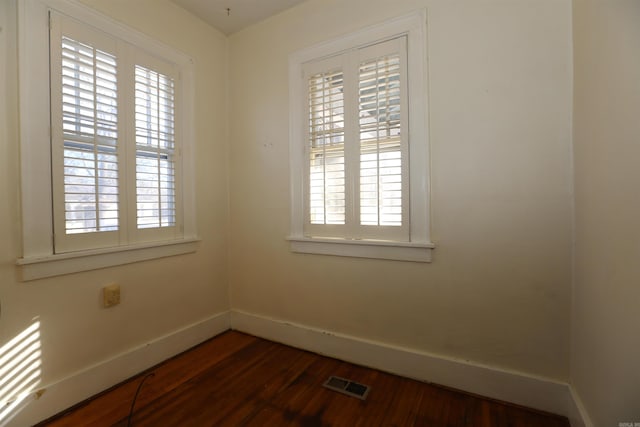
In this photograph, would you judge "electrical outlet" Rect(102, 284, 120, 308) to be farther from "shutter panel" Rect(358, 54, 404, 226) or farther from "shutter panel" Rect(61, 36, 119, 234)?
"shutter panel" Rect(358, 54, 404, 226)

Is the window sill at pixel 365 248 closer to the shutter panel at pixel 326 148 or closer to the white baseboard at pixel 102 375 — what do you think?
the shutter panel at pixel 326 148

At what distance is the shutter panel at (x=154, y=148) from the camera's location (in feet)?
6.33

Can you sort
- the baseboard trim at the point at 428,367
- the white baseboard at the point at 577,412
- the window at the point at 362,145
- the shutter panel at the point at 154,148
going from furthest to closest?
the shutter panel at the point at 154,148
the window at the point at 362,145
the baseboard trim at the point at 428,367
the white baseboard at the point at 577,412

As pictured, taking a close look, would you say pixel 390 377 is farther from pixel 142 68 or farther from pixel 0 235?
pixel 142 68

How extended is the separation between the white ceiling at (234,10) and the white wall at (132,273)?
8cm

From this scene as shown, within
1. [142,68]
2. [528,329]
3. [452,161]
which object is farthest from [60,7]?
[528,329]

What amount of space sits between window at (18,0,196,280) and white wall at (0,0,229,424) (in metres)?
0.06

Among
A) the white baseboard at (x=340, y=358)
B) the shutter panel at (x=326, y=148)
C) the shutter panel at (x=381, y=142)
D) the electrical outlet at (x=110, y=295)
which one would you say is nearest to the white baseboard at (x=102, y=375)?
the white baseboard at (x=340, y=358)

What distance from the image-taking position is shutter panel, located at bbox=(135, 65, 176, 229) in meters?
1.93

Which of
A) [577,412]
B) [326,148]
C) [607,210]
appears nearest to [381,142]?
[326,148]

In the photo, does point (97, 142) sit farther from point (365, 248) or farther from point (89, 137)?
point (365, 248)

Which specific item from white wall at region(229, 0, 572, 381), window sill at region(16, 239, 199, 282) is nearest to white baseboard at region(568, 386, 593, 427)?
white wall at region(229, 0, 572, 381)

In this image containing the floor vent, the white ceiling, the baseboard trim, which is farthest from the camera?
the white ceiling

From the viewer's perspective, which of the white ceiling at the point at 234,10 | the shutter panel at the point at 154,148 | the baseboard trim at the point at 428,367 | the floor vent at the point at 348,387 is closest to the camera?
the baseboard trim at the point at 428,367
